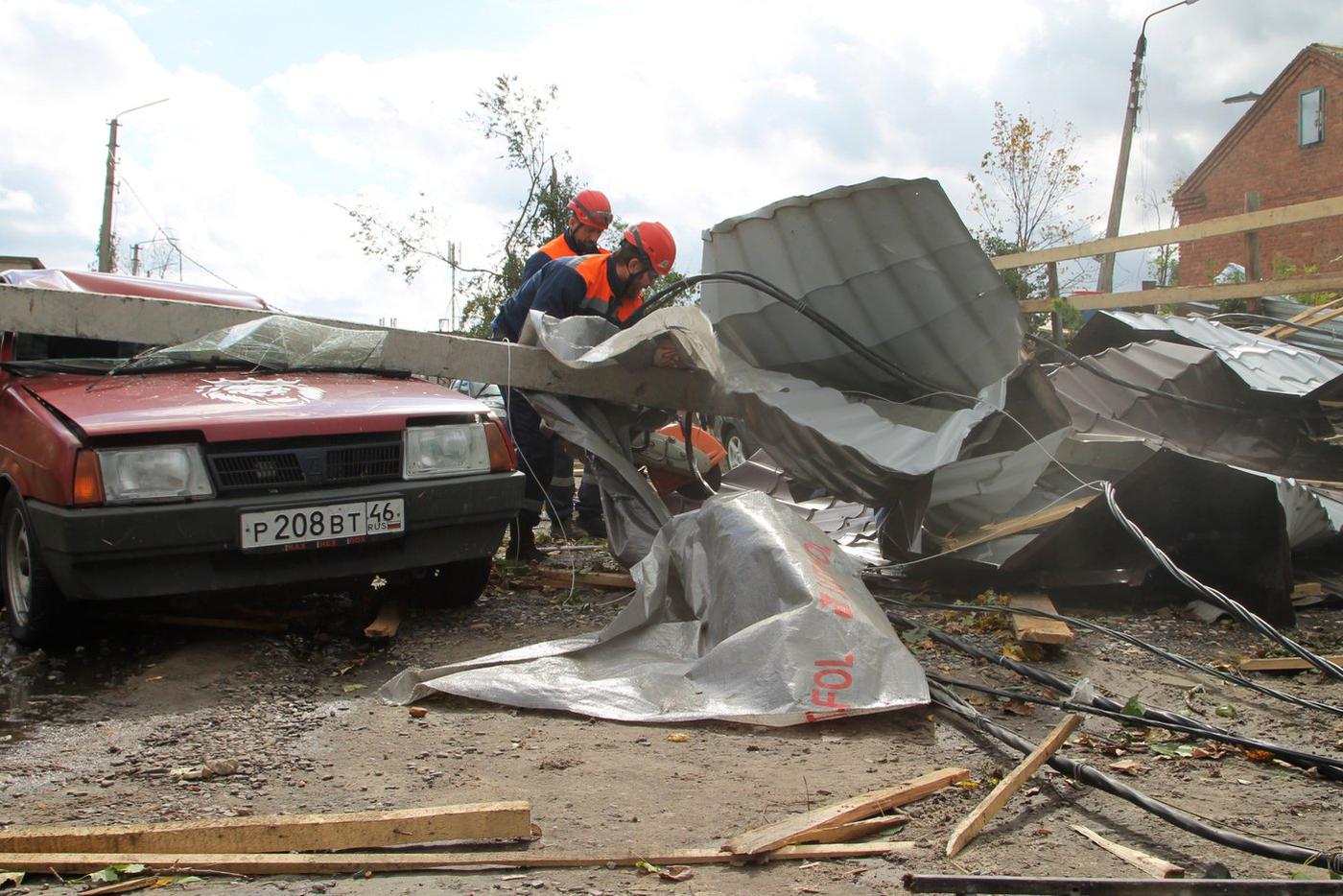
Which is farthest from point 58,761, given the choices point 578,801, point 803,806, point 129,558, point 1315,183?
point 1315,183

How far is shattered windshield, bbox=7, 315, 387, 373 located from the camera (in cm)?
438

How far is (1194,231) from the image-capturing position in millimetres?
8492

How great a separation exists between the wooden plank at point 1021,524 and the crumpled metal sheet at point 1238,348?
2.09 metres

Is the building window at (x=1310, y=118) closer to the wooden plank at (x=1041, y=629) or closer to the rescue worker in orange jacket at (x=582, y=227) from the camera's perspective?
the rescue worker in orange jacket at (x=582, y=227)

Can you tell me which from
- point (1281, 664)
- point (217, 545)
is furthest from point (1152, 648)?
point (217, 545)

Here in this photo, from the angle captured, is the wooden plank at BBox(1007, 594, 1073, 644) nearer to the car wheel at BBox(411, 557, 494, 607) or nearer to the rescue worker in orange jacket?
the car wheel at BBox(411, 557, 494, 607)

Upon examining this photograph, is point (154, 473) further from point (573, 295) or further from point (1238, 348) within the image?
point (1238, 348)

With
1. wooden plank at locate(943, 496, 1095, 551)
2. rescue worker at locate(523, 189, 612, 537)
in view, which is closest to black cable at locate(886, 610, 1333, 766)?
wooden plank at locate(943, 496, 1095, 551)

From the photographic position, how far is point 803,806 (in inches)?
99.3

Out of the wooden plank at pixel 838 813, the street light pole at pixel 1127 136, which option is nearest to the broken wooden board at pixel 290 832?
the wooden plank at pixel 838 813

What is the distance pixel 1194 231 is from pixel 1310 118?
965 inches

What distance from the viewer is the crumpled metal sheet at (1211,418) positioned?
238 inches

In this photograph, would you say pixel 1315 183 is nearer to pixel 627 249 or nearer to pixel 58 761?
pixel 627 249

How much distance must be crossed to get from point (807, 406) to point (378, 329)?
6.67ft
